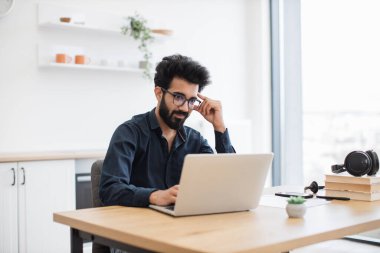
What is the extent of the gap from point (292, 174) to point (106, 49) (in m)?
2.26

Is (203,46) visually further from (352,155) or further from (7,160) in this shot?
(352,155)

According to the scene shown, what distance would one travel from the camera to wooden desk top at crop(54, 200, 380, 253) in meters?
1.34

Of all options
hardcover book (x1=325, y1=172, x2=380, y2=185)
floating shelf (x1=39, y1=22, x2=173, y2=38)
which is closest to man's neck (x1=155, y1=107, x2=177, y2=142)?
hardcover book (x1=325, y1=172, x2=380, y2=185)

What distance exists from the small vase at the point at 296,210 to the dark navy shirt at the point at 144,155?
0.61 m

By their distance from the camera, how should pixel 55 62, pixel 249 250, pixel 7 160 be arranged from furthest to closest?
pixel 55 62, pixel 7 160, pixel 249 250

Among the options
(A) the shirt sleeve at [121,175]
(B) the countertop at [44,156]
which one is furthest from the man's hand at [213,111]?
(B) the countertop at [44,156]

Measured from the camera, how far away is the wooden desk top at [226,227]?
1.34 m

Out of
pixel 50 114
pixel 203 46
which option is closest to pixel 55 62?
pixel 50 114

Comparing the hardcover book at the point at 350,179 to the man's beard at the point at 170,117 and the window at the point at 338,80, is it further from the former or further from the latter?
the window at the point at 338,80

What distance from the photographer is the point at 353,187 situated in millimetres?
2180

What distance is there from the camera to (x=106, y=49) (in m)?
4.58

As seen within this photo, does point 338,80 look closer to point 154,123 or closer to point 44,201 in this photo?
point 44,201

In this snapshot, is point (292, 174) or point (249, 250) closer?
point (249, 250)

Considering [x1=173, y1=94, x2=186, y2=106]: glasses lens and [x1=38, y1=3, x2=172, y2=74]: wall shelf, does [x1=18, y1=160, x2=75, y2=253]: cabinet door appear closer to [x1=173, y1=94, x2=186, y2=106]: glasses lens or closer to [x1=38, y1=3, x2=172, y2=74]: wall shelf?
[x1=38, y1=3, x2=172, y2=74]: wall shelf
